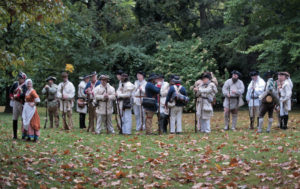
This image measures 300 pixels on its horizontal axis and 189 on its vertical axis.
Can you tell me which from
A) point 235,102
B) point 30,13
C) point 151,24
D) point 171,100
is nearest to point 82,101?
point 171,100

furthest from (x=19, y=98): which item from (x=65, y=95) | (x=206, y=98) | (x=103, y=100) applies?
(x=206, y=98)

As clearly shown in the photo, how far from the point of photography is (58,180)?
30.1ft

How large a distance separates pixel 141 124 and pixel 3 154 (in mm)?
8566

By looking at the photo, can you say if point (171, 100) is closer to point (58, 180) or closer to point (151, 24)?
point (58, 180)

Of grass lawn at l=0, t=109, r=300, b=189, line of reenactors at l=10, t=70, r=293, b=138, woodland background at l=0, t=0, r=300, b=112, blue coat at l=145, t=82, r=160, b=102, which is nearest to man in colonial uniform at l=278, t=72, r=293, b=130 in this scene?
line of reenactors at l=10, t=70, r=293, b=138

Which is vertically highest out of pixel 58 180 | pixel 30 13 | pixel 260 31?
pixel 260 31

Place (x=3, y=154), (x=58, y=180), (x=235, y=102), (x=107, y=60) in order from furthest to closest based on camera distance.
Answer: (x=107, y=60)
(x=235, y=102)
(x=3, y=154)
(x=58, y=180)

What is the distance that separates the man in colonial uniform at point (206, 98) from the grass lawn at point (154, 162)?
213 centimetres

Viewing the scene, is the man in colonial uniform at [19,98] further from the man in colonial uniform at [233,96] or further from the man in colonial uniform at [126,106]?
the man in colonial uniform at [233,96]

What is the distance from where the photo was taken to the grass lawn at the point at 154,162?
8.84 metres

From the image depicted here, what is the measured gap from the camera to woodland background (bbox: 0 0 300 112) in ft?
97.0

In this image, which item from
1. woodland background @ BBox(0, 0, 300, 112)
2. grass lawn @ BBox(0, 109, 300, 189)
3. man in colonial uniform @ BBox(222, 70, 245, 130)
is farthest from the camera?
→ woodland background @ BBox(0, 0, 300, 112)

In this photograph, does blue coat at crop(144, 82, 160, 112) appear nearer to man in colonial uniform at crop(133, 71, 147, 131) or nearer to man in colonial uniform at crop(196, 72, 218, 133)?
man in colonial uniform at crop(196, 72, 218, 133)

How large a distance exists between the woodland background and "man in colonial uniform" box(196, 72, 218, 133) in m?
11.6
